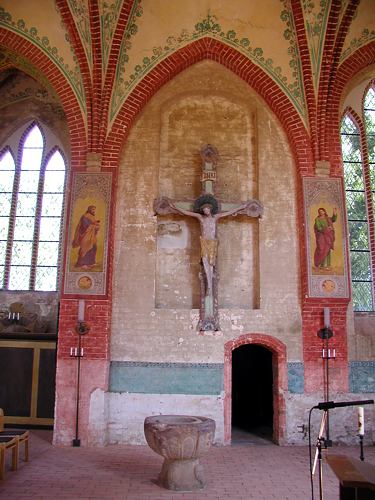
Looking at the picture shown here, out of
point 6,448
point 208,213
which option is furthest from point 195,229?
point 6,448

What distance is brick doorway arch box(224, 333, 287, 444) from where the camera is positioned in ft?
31.2

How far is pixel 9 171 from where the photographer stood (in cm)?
1328

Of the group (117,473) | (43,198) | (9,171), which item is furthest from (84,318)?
(9,171)

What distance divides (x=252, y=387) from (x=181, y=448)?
19.6 feet

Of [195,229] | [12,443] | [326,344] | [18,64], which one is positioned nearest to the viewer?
[12,443]

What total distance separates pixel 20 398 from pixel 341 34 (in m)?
9.80

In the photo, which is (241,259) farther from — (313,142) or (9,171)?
(9,171)

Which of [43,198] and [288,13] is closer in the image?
[288,13]

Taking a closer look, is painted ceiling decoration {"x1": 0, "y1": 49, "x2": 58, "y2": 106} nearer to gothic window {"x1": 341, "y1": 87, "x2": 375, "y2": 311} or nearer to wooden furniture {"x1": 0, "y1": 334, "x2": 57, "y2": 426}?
wooden furniture {"x1": 0, "y1": 334, "x2": 57, "y2": 426}

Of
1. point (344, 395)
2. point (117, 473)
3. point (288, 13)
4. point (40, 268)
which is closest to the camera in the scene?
point (117, 473)

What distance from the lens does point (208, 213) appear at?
10070 millimetres

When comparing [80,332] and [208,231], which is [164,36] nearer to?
[208,231]

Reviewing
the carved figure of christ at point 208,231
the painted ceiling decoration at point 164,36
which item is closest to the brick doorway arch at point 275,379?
the carved figure of christ at point 208,231

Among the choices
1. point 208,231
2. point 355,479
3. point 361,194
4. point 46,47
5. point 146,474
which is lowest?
point 146,474
